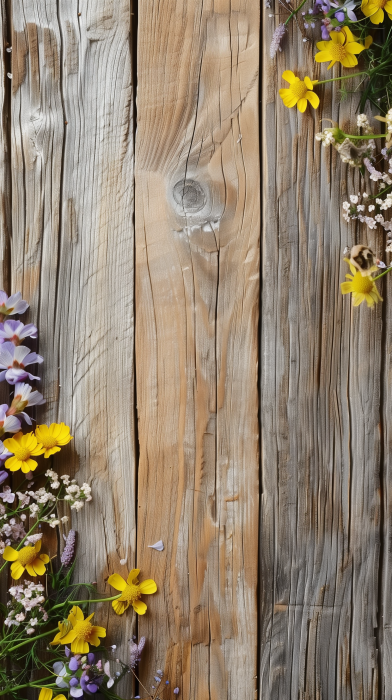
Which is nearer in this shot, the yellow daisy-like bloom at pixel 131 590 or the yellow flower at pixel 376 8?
the yellow flower at pixel 376 8

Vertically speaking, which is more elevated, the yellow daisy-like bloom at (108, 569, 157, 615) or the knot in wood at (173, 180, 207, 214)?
the knot in wood at (173, 180, 207, 214)

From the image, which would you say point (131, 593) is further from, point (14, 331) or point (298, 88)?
point (298, 88)

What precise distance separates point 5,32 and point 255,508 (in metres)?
1.16

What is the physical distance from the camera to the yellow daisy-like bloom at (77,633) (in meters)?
1.08

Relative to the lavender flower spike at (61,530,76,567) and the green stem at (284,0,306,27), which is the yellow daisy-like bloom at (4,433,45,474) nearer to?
the lavender flower spike at (61,530,76,567)

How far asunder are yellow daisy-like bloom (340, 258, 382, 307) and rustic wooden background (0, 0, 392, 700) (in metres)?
0.08

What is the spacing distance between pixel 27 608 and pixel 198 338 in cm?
64

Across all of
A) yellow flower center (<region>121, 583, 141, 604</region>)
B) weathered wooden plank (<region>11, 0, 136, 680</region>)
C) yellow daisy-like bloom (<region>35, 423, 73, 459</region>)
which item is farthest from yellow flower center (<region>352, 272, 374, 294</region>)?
yellow flower center (<region>121, 583, 141, 604</region>)

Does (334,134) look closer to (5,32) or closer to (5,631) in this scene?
(5,32)

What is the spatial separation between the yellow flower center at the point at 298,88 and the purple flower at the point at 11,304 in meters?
0.70

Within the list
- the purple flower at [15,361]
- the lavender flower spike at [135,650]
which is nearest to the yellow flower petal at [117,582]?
the lavender flower spike at [135,650]

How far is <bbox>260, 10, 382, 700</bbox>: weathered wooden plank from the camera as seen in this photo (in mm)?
1133

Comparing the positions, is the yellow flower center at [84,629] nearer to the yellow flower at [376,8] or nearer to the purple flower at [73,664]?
the purple flower at [73,664]

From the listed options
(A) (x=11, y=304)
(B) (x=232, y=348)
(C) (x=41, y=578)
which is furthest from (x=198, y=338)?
(C) (x=41, y=578)
